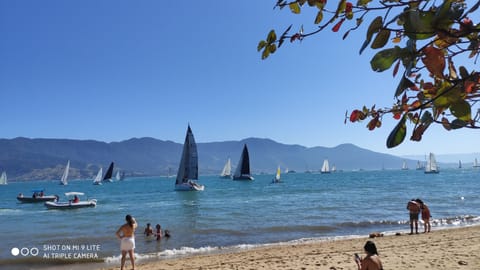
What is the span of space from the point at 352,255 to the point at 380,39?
36.3 ft

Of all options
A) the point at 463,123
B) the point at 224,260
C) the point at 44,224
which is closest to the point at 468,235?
the point at 224,260

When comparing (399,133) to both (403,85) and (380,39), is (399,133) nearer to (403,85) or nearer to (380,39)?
(403,85)

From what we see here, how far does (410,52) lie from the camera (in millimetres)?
999

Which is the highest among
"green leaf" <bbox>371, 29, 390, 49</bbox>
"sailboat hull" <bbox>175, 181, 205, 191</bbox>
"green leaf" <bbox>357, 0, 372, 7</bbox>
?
"green leaf" <bbox>357, 0, 372, 7</bbox>

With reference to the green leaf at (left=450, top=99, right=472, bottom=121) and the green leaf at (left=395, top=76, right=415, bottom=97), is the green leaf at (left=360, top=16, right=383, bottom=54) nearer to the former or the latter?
the green leaf at (left=395, top=76, right=415, bottom=97)

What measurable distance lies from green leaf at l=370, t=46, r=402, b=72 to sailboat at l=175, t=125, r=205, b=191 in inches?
1927

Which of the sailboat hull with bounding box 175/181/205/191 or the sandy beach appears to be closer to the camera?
the sandy beach

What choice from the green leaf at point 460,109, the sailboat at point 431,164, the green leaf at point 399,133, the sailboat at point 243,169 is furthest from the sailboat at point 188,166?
the sailboat at point 431,164

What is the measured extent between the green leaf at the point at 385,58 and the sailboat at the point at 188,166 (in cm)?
4894

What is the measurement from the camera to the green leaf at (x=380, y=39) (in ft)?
3.51

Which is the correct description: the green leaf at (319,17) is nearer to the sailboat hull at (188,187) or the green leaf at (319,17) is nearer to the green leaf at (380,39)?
the green leaf at (380,39)

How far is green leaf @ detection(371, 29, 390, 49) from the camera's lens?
42.2 inches

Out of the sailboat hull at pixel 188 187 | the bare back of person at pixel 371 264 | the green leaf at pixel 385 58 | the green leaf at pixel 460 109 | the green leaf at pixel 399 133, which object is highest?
the green leaf at pixel 385 58

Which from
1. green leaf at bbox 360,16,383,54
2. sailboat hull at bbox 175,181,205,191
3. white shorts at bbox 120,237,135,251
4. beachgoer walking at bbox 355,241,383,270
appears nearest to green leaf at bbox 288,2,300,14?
green leaf at bbox 360,16,383,54
